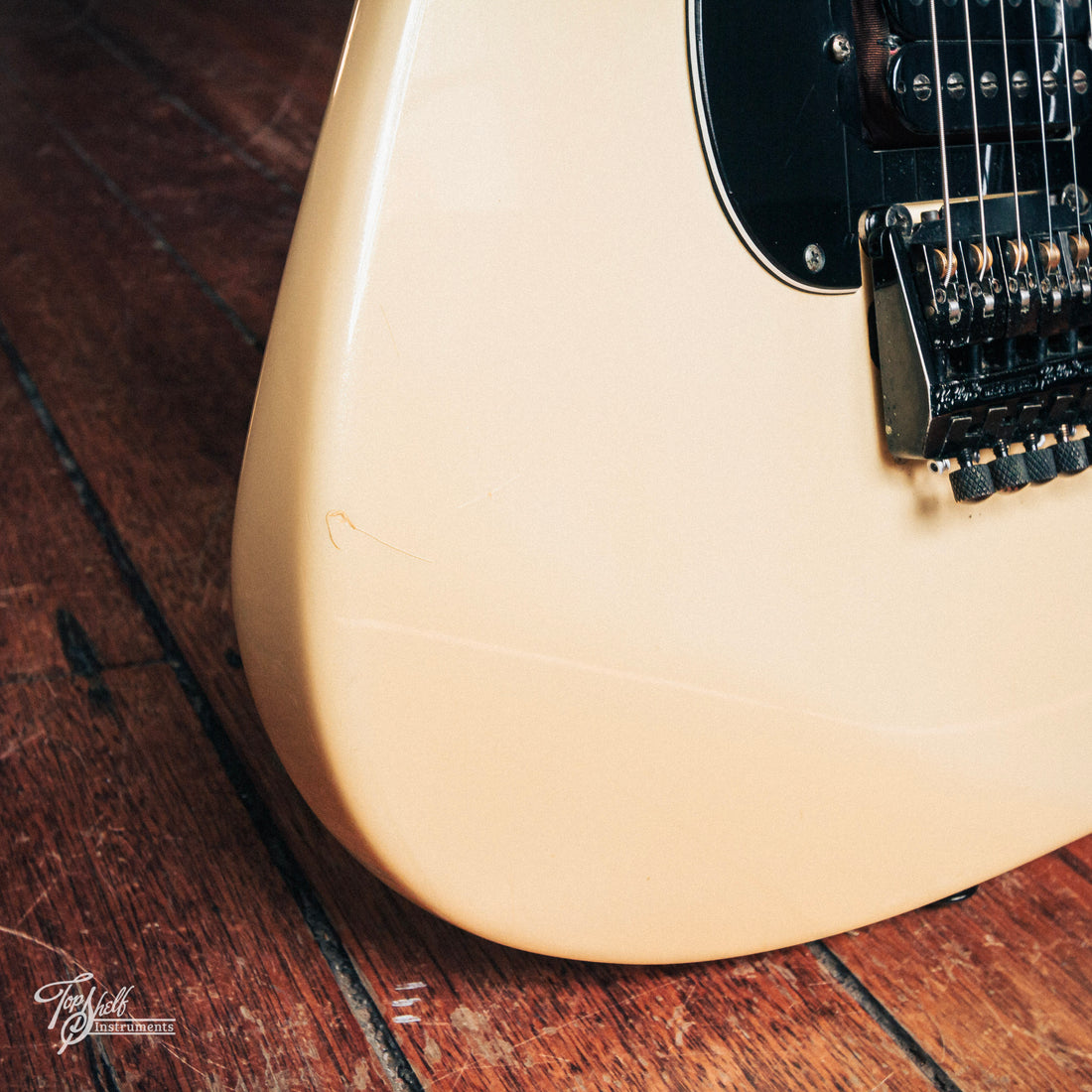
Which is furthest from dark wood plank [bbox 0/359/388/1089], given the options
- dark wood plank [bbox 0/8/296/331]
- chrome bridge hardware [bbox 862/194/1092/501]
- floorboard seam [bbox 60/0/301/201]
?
floorboard seam [bbox 60/0/301/201]

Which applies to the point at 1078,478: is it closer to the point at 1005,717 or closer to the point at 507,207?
the point at 1005,717

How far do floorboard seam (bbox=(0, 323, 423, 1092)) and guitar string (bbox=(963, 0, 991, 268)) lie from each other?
305 mm

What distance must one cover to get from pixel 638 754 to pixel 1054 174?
0.24 metres

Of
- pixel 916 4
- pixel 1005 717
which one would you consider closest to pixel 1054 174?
pixel 916 4

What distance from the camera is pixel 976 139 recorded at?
0.35 meters

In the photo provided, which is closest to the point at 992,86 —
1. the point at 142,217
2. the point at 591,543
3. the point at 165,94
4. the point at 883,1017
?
the point at 591,543

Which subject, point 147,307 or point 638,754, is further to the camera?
point 147,307

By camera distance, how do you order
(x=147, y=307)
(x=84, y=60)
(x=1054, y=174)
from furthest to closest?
(x=84, y=60) → (x=147, y=307) → (x=1054, y=174)

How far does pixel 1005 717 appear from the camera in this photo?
0.40m

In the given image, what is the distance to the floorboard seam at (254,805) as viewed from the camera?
361mm

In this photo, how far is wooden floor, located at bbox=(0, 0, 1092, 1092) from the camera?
0.36 m

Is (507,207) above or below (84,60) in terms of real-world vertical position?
above

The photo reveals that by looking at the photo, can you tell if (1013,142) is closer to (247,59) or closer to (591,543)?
(591,543)

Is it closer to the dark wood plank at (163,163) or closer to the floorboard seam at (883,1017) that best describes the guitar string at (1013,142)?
the floorboard seam at (883,1017)
